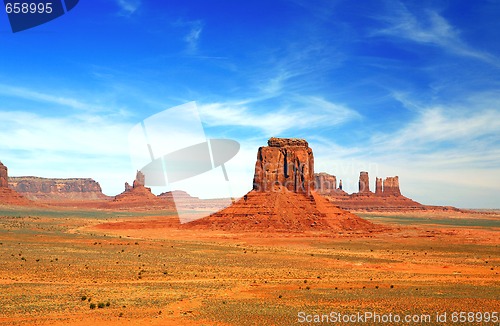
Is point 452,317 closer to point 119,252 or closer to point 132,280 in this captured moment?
point 132,280

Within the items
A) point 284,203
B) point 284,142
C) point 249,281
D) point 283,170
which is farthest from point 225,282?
point 284,142

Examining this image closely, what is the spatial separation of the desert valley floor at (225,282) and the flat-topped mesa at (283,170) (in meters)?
31.1

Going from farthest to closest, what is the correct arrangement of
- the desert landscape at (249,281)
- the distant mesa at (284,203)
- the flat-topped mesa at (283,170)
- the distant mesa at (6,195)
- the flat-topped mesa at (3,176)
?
the flat-topped mesa at (3,176) < the distant mesa at (6,195) < the flat-topped mesa at (283,170) < the distant mesa at (284,203) < the desert landscape at (249,281)

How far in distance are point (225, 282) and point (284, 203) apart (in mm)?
56407

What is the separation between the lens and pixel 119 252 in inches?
1897

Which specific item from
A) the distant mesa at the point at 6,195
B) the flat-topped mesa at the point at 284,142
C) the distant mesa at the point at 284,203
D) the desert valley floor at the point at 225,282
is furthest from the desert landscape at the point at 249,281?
the distant mesa at the point at 6,195

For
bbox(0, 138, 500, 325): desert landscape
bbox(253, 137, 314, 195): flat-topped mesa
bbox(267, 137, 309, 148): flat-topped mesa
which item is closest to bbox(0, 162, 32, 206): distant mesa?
bbox(253, 137, 314, 195): flat-topped mesa

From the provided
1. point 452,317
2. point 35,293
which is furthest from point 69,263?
point 452,317

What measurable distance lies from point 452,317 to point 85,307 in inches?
785

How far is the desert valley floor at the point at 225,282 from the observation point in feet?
73.0

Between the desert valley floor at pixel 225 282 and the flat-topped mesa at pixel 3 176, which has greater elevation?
the flat-topped mesa at pixel 3 176

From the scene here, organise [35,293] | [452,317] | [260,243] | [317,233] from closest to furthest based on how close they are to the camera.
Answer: [452,317]
[35,293]
[260,243]
[317,233]

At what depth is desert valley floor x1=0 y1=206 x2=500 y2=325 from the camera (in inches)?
877

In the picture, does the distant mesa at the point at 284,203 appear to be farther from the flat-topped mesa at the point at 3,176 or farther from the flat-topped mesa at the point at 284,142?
the flat-topped mesa at the point at 3,176
